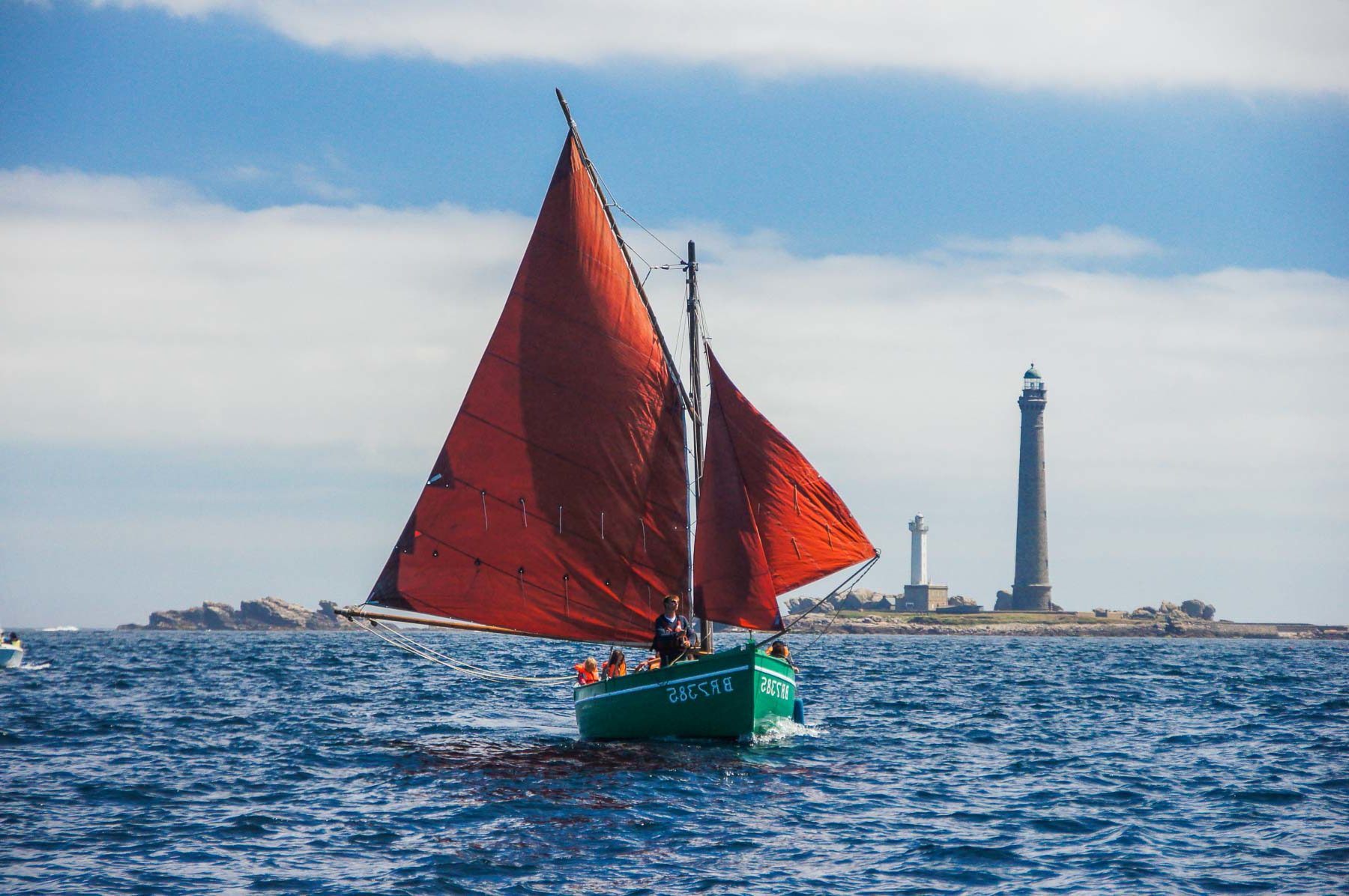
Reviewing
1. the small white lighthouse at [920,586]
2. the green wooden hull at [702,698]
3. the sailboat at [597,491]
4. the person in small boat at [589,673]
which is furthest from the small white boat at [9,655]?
the small white lighthouse at [920,586]

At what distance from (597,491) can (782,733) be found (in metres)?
6.83

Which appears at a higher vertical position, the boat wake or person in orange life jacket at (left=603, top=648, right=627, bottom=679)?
person in orange life jacket at (left=603, top=648, right=627, bottom=679)

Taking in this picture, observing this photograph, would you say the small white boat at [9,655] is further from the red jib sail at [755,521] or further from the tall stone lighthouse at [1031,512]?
the tall stone lighthouse at [1031,512]

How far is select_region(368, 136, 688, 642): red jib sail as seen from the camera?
28.8 meters

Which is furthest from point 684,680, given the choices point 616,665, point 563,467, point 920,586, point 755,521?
point 920,586

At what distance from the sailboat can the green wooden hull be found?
80mm

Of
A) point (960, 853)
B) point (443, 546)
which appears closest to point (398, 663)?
point (443, 546)

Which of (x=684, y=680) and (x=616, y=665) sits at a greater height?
(x=616, y=665)

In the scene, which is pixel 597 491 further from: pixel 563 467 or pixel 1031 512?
pixel 1031 512

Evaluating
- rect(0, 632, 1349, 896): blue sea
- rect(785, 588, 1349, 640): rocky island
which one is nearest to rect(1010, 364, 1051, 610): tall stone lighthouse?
rect(785, 588, 1349, 640): rocky island

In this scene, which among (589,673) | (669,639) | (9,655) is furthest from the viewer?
(9,655)

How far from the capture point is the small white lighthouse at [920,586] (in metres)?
166

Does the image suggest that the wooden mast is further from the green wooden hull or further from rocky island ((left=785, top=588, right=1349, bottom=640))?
rocky island ((left=785, top=588, right=1349, bottom=640))

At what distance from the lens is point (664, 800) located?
21797mm
